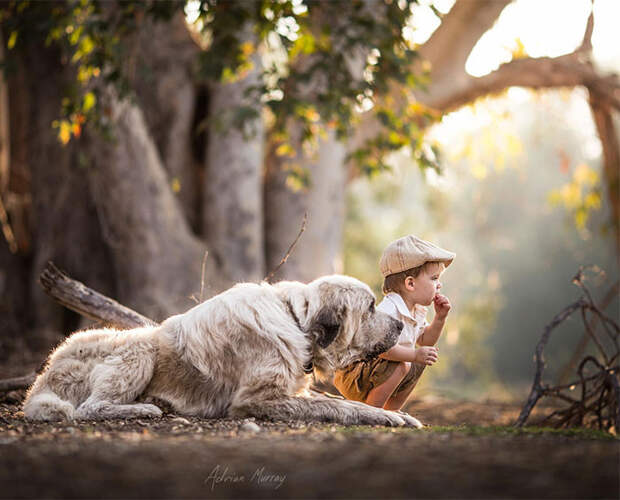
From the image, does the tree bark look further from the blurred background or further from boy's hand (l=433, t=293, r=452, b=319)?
boy's hand (l=433, t=293, r=452, b=319)

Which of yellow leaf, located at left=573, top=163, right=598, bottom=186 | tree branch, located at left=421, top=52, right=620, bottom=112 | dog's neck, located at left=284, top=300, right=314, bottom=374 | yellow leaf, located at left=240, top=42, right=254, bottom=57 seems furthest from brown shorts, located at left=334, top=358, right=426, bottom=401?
yellow leaf, located at left=573, top=163, right=598, bottom=186

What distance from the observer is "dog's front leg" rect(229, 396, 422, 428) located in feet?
13.4

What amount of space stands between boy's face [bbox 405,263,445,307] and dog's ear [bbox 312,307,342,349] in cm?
76

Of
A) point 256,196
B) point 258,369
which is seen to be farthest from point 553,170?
point 258,369

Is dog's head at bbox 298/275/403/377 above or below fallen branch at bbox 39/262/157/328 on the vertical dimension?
above

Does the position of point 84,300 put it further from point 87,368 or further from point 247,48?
point 247,48

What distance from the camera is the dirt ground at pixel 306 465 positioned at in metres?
2.15

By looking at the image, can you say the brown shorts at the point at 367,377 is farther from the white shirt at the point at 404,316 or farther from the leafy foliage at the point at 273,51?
the leafy foliage at the point at 273,51

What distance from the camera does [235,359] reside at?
169 inches

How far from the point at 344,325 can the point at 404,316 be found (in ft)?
2.23

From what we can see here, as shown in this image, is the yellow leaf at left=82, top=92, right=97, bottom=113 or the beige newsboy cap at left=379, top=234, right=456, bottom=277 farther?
the yellow leaf at left=82, top=92, right=97, bottom=113

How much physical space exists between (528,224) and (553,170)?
4.35 metres

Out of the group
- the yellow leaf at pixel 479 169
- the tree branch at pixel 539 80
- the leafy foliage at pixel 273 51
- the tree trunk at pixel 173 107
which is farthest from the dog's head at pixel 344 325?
the yellow leaf at pixel 479 169
